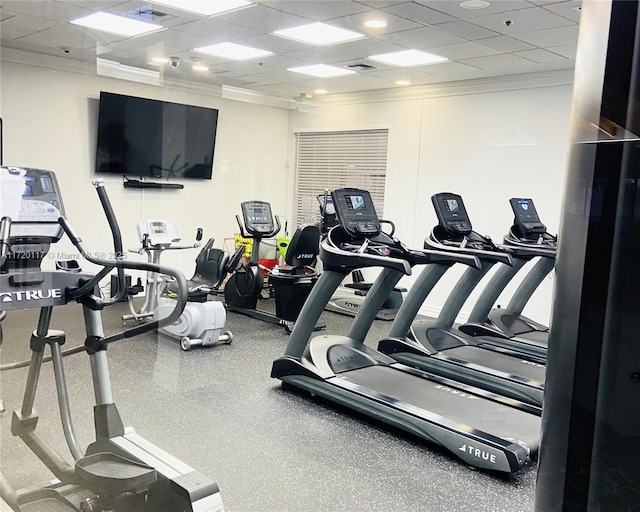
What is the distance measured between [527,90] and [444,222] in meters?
2.30

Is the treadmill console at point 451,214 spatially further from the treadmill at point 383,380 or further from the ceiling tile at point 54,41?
the ceiling tile at point 54,41

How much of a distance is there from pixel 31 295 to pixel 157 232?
328 centimetres

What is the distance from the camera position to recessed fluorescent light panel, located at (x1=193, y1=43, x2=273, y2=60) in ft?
18.4

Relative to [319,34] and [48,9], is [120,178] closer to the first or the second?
[48,9]

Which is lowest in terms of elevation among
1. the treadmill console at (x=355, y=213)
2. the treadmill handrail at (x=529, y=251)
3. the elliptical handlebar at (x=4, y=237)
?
the treadmill handrail at (x=529, y=251)

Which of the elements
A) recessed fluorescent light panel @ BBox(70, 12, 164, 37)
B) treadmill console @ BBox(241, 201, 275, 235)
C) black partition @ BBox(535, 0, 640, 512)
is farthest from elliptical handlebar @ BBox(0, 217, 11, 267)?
treadmill console @ BBox(241, 201, 275, 235)

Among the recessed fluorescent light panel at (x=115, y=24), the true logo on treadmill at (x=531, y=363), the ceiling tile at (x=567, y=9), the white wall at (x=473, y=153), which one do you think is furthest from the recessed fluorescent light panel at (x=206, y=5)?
the true logo on treadmill at (x=531, y=363)

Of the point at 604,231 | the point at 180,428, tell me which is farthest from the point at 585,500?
the point at 180,428

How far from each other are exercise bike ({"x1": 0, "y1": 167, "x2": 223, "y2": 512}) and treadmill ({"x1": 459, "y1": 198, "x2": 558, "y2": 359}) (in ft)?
12.0

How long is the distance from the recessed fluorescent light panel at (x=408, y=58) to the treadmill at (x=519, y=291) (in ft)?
5.46

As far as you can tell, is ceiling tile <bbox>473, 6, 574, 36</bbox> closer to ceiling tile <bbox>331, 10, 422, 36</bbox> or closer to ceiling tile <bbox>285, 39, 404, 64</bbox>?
ceiling tile <bbox>331, 10, 422, 36</bbox>

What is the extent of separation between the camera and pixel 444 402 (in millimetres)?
3686

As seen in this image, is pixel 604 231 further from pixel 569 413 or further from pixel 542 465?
pixel 542 465

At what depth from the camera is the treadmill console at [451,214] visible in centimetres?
501
